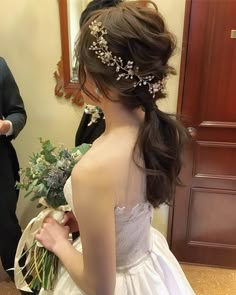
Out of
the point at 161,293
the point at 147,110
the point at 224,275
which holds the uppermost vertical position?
the point at 147,110

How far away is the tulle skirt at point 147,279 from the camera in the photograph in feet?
3.25

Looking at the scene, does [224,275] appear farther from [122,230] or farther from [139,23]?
[139,23]

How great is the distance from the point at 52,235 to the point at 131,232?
226 mm

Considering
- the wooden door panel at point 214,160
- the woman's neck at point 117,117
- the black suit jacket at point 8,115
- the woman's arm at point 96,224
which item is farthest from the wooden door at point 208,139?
the woman's arm at point 96,224

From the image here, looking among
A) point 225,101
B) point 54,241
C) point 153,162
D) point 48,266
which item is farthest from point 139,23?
point 225,101

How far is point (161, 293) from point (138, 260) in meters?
0.12

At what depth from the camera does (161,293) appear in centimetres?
101

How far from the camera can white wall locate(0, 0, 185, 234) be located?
6.08 ft

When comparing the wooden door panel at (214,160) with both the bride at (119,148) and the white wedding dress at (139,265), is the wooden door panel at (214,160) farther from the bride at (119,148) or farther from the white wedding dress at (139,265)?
the bride at (119,148)

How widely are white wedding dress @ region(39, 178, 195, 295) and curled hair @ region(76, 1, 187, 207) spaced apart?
0.30 ft

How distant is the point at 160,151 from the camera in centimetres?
84

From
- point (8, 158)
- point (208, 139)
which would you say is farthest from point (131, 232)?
point (208, 139)

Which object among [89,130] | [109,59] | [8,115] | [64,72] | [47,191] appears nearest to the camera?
[109,59]

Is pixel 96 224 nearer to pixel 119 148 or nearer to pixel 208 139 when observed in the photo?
pixel 119 148
